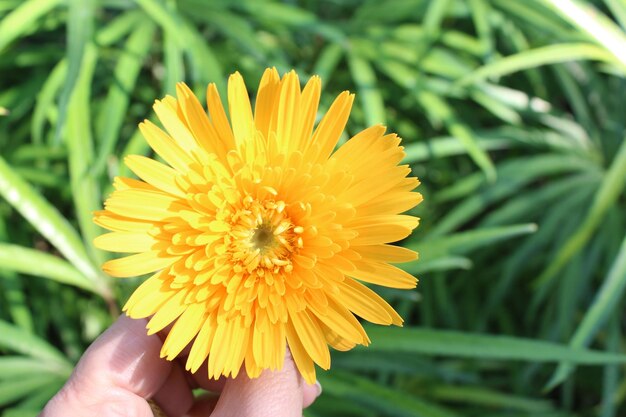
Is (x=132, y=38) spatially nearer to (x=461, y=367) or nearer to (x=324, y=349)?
(x=324, y=349)

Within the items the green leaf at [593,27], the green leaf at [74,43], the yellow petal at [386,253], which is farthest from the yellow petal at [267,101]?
the green leaf at [593,27]

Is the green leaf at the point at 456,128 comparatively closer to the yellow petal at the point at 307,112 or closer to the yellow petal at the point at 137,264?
the yellow petal at the point at 307,112

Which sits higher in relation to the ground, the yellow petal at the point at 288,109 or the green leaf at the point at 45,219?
the yellow petal at the point at 288,109

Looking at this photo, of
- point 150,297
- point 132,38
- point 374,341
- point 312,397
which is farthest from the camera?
point 132,38

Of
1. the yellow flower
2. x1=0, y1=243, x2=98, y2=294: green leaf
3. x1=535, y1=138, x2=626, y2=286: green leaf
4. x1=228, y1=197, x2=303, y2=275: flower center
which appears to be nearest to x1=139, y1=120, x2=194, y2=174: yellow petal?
the yellow flower

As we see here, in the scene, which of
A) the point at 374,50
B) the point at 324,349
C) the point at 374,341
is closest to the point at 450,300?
the point at 374,341

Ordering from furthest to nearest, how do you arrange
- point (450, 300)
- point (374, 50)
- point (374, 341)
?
point (450, 300) < point (374, 50) < point (374, 341)
